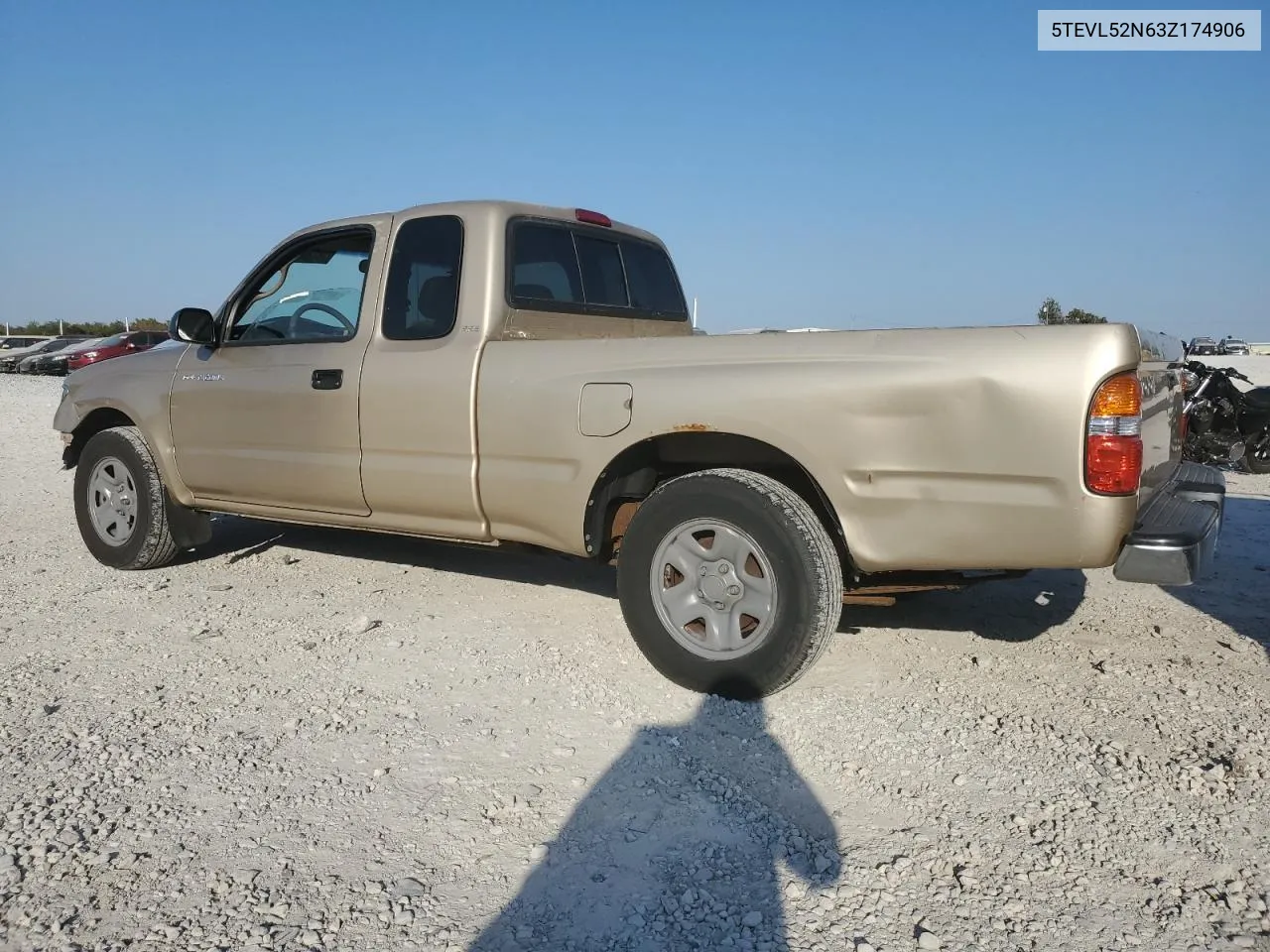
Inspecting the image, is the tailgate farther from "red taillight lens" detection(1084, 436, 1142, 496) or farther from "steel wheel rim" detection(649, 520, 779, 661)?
"steel wheel rim" detection(649, 520, 779, 661)

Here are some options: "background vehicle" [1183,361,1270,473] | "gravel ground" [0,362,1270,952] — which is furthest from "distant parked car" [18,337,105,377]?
"background vehicle" [1183,361,1270,473]

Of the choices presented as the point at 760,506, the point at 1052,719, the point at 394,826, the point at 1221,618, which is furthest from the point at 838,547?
the point at 1221,618

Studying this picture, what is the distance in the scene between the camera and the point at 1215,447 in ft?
30.1

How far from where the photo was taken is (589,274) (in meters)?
4.94

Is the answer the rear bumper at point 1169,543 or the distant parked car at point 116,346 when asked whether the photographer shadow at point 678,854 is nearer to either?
the rear bumper at point 1169,543

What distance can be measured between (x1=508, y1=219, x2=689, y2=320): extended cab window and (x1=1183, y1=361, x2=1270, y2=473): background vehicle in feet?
20.1

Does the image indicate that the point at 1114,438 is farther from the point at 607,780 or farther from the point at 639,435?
the point at 607,780

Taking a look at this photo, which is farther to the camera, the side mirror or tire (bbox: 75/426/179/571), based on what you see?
tire (bbox: 75/426/179/571)

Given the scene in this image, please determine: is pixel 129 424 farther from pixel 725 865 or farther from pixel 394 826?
pixel 725 865

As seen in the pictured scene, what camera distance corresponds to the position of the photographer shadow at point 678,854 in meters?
2.24

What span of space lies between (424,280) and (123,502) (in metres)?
2.56

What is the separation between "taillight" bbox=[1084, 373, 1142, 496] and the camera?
2943 millimetres

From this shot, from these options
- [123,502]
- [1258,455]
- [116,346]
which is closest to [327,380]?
[123,502]

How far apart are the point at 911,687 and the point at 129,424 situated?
4758 mm
